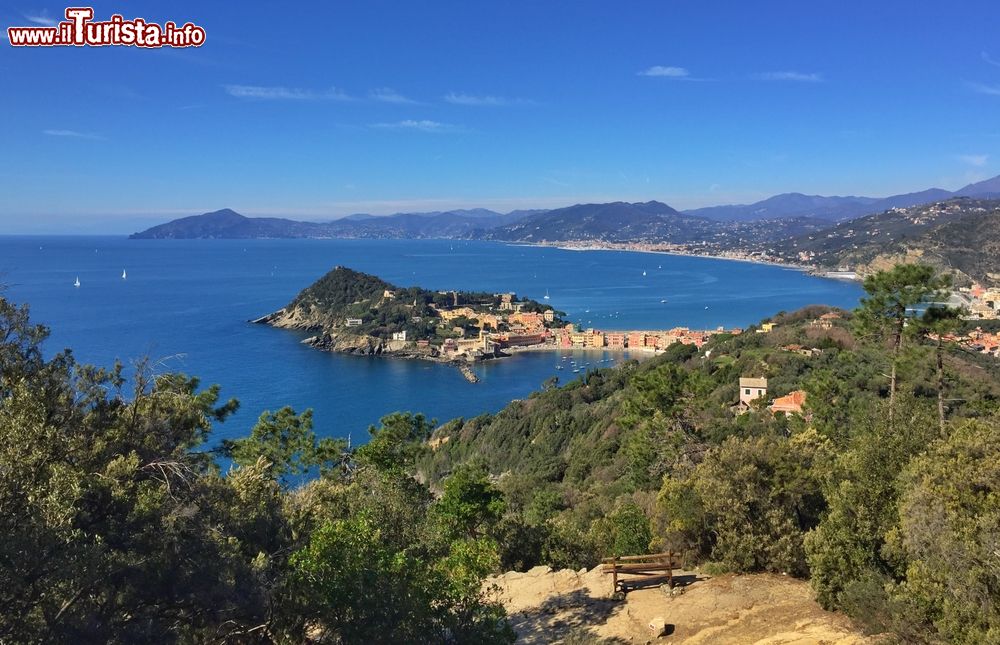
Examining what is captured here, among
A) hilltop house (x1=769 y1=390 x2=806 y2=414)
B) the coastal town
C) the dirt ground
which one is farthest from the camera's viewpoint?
the coastal town

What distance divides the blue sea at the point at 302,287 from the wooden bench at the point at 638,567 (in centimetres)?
500

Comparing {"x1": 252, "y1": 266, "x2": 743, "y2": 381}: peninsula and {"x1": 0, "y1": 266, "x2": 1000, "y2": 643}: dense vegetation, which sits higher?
{"x1": 0, "y1": 266, "x2": 1000, "y2": 643}: dense vegetation

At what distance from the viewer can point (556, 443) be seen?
2627cm

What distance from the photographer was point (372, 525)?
21.6 ft

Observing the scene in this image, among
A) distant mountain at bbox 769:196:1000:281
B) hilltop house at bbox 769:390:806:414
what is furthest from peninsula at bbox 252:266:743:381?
hilltop house at bbox 769:390:806:414

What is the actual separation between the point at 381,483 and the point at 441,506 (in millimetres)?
1216

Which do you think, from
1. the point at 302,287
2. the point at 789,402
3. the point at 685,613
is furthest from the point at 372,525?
the point at 302,287

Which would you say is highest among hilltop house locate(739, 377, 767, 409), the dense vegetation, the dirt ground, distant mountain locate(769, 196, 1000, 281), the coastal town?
distant mountain locate(769, 196, 1000, 281)

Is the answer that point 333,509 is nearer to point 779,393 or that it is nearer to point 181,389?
point 181,389

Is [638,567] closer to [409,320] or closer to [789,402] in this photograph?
[789,402]

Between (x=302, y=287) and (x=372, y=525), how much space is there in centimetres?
8936

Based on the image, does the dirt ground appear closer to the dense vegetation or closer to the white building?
the dense vegetation

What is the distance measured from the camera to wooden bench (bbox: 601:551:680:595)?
710 cm

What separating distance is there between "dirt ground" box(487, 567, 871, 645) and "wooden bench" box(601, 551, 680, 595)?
0.14m
